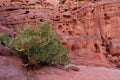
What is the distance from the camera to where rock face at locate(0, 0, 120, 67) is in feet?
51.0

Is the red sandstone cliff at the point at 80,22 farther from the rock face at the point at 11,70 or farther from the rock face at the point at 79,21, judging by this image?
the rock face at the point at 11,70

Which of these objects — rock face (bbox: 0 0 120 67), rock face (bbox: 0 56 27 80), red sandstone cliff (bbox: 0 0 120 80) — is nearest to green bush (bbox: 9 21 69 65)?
rock face (bbox: 0 56 27 80)

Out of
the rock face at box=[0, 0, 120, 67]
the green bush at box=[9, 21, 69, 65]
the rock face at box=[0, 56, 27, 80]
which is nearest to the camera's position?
the rock face at box=[0, 56, 27, 80]

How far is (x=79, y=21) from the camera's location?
17562 mm

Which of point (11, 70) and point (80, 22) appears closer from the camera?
point (11, 70)

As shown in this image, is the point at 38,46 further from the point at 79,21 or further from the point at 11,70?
the point at 79,21

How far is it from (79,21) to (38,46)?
1016cm

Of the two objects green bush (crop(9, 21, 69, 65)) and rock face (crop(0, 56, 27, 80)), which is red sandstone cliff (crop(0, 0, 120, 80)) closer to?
green bush (crop(9, 21, 69, 65))

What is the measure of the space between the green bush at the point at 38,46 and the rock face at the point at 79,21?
20.8ft

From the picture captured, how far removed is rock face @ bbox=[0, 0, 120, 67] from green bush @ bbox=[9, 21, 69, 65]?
20.8 feet

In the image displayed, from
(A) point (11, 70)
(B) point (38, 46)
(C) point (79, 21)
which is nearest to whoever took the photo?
(A) point (11, 70)

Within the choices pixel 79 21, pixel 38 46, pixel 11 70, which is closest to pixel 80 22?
pixel 79 21

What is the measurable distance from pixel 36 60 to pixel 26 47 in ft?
2.08

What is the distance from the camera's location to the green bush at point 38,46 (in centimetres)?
758
